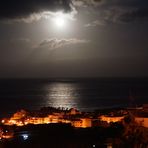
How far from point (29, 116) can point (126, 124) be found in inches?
311

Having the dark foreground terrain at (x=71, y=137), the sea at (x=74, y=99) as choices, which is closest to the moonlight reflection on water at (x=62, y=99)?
the sea at (x=74, y=99)

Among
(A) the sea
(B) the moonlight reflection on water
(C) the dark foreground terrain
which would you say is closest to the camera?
(C) the dark foreground terrain

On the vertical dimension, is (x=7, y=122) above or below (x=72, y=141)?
above

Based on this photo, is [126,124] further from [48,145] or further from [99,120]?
[48,145]

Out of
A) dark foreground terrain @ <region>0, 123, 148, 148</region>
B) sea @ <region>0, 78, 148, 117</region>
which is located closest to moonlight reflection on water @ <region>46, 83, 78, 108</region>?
sea @ <region>0, 78, 148, 117</region>

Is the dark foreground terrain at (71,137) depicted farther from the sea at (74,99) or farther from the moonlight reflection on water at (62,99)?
the moonlight reflection on water at (62,99)

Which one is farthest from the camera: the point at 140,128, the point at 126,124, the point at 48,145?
the point at 126,124

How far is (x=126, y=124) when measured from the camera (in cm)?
2450

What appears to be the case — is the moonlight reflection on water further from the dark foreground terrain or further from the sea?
the dark foreground terrain

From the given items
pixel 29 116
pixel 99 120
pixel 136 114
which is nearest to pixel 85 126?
pixel 99 120

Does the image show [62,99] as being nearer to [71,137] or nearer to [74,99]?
[74,99]

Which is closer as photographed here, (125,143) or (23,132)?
(125,143)

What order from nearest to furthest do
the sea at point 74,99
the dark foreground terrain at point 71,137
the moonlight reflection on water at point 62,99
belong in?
1. the dark foreground terrain at point 71,137
2. the sea at point 74,99
3. the moonlight reflection on water at point 62,99

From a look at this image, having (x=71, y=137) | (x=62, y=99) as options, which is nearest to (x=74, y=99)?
(x=62, y=99)
